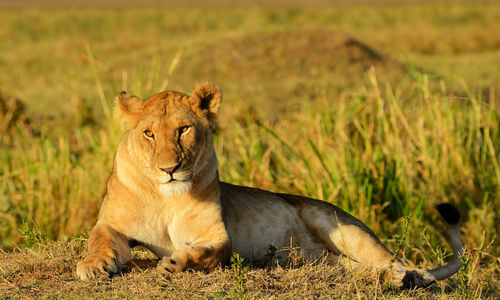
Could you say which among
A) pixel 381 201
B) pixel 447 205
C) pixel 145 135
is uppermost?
A: pixel 145 135

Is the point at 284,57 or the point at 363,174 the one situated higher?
the point at 284,57

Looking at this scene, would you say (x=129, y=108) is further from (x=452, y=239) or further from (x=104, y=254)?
(x=452, y=239)

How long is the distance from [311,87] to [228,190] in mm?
8551

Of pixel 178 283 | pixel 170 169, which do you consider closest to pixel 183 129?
pixel 170 169

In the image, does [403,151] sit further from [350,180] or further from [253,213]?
[253,213]

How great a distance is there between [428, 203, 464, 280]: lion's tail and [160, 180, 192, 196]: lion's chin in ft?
5.51

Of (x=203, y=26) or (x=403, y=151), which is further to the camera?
(x=203, y=26)

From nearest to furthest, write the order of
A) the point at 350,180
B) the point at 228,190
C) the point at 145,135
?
the point at 145,135, the point at 228,190, the point at 350,180

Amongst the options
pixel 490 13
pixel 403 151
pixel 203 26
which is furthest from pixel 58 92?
pixel 490 13

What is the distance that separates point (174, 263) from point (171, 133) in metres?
0.65

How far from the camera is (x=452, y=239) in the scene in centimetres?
416

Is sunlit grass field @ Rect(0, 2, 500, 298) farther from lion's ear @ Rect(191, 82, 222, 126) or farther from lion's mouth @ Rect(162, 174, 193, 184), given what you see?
lion's ear @ Rect(191, 82, 222, 126)

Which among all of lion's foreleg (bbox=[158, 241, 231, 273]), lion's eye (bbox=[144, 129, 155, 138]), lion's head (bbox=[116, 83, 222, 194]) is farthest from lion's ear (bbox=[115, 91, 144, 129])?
lion's foreleg (bbox=[158, 241, 231, 273])

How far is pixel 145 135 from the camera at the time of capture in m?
3.34
